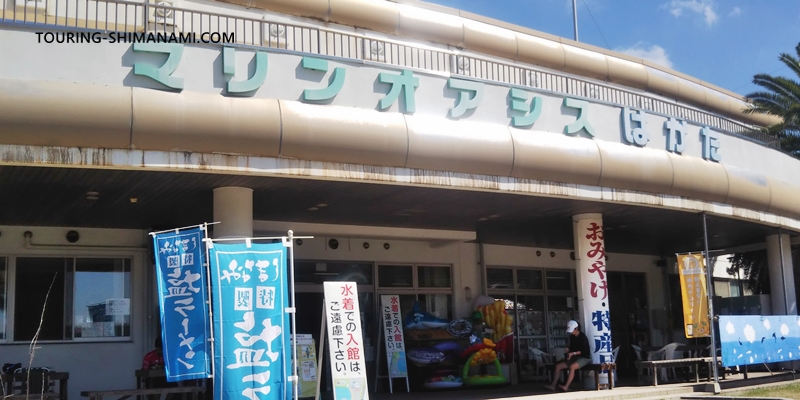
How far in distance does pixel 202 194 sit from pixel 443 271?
797cm

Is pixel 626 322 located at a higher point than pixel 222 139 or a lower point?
lower

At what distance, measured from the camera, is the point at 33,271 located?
14.4 m

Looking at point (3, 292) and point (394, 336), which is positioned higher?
point (3, 292)

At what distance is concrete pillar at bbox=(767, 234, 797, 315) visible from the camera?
65.9 ft

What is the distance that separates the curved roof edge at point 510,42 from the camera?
18625 millimetres

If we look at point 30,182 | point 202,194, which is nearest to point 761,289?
point 202,194

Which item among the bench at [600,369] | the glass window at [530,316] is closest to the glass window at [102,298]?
the bench at [600,369]

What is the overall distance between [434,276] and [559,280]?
4.50 m

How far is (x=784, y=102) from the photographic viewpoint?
74.3 feet

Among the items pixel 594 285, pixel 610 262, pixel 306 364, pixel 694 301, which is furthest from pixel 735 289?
pixel 306 364

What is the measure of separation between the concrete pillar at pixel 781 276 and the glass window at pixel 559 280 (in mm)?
5164

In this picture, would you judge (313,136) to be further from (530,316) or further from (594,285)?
(530,316)

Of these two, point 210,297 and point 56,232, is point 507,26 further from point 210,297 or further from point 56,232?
point 210,297

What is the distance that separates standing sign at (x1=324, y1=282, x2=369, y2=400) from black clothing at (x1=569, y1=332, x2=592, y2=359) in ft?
20.1
